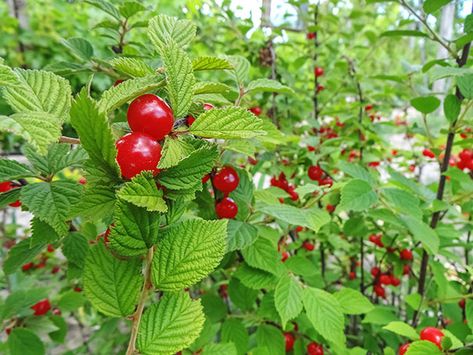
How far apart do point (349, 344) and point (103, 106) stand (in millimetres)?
1676

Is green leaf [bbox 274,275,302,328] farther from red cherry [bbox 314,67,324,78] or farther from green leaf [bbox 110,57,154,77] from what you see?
red cherry [bbox 314,67,324,78]

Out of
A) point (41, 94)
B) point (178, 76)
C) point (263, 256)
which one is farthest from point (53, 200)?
point (263, 256)

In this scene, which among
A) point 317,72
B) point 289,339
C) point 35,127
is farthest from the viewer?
point 317,72

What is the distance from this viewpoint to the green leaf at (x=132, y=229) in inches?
19.2

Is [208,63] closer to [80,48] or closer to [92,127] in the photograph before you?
[92,127]

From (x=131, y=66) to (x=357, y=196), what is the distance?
0.72m

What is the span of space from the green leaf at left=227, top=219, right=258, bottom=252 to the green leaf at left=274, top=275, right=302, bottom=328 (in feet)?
0.58

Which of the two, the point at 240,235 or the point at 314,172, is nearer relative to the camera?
the point at 240,235

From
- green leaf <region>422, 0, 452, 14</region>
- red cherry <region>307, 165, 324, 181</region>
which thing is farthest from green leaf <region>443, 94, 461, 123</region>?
red cherry <region>307, 165, 324, 181</region>

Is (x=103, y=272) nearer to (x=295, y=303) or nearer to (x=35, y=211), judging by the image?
(x=35, y=211)

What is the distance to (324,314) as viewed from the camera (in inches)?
36.0

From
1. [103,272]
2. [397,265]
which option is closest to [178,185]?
[103,272]

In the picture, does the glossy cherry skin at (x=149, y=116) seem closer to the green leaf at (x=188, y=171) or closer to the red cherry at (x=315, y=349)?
the green leaf at (x=188, y=171)

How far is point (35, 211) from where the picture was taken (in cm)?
62
